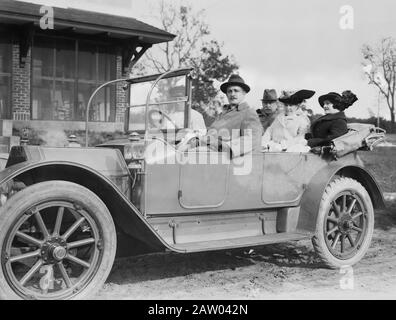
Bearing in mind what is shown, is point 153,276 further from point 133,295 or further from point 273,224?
point 273,224

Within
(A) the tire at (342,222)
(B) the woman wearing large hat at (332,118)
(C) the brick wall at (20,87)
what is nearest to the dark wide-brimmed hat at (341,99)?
(B) the woman wearing large hat at (332,118)

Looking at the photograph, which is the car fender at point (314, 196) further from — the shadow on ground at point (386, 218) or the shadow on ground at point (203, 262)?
the shadow on ground at point (386, 218)

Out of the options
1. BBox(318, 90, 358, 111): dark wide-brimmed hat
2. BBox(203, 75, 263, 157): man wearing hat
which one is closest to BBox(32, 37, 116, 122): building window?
BBox(203, 75, 263, 157): man wearing hat

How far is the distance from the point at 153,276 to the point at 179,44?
11.8m

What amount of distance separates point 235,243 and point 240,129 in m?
1.03

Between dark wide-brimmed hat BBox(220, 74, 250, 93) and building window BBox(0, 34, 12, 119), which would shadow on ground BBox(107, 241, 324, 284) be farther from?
building window BBox(0, 34, 12, 119)

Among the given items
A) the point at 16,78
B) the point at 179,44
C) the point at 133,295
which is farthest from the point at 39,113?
the point at 133,295

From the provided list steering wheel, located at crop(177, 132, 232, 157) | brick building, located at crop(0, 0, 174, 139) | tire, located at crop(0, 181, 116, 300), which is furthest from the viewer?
brick building, located at crop(0, 0, 174, 139)

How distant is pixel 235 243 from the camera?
166 inches

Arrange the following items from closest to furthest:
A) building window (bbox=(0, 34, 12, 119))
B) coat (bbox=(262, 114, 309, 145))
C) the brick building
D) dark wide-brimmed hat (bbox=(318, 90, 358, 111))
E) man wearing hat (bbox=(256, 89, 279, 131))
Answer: dark wide-brimmed hat (bbox=(318, 90, 358, 111)), coat (bbox=(262, 114, 309, 145)), man wearing hat (bbox=(256, 89, 279, 131)), the brick building, building window (bbox=(0, 34, 12, 119))

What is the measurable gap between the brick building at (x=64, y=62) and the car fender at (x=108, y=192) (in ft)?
25.4

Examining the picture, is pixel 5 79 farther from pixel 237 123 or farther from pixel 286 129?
pixel 237 123

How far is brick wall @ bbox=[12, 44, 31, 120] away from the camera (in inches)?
453

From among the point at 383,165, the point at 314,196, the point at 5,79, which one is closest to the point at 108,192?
the point at 314,196
